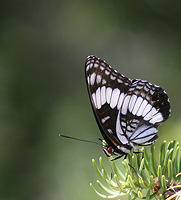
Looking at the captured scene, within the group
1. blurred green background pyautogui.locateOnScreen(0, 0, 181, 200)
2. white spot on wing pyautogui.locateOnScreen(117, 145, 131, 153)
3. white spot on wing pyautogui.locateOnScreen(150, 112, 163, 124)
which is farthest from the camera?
blurred green background pyautogui.locateOnScreen(0, 0, 181, 200)

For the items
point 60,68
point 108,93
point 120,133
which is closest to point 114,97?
point 108,93

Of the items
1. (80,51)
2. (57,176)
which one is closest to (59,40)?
(80,51)

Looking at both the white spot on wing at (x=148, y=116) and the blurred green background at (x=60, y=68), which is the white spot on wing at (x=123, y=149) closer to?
the white spot on wing at (x=148, y=116)

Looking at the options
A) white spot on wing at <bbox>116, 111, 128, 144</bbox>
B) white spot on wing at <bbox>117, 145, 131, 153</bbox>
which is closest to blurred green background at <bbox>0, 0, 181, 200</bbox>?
white spot on wing at <bbox>116, 111, 128, 144</bbox>

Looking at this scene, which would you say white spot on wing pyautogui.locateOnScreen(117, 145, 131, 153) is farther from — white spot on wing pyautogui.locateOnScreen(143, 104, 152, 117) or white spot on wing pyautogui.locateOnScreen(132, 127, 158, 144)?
white spot on wing pyautogui.locateOnScreen(143, 104, 152, 117)

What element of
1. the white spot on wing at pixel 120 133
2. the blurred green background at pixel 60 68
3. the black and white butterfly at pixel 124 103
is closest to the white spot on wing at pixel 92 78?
the black and white butterfly at pixel 124 103

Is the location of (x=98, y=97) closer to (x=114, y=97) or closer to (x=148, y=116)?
(x=114, y=97)
